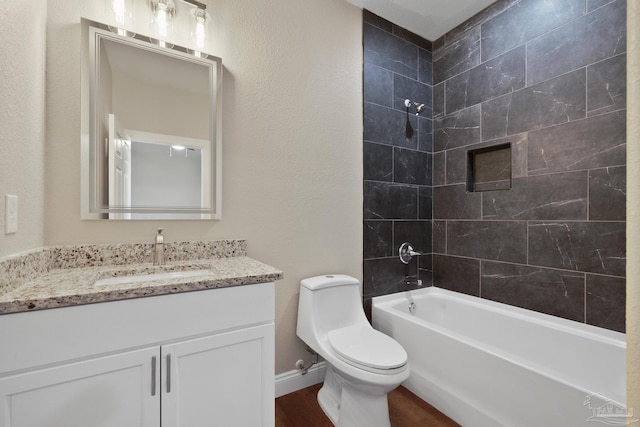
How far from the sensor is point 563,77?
1.79 metres

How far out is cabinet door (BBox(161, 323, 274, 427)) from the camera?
1.07 meters

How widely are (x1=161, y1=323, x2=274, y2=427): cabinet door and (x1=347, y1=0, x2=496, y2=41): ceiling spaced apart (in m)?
2.33

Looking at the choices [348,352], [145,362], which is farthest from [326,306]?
[145,362]

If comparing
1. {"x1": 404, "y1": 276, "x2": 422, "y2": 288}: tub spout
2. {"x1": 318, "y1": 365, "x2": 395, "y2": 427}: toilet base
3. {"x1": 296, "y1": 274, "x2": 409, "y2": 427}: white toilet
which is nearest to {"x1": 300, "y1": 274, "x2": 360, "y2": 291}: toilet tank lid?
{"x1": 296, "y1": 274, "x2": 409, "y2": 427}: white toilet

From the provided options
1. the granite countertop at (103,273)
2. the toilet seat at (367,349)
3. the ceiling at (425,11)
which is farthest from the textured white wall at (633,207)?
the ceiling at (425,11)

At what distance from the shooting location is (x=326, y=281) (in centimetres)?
187

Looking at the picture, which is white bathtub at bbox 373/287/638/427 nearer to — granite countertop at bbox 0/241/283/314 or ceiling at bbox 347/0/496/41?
granite countertop at bbox 0/241/283/314

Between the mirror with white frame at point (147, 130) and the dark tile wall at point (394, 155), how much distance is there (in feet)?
3.75

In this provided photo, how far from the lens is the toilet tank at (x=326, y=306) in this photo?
179 cm

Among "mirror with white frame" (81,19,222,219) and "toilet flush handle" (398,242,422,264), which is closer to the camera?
"mirror with white frame" (81,19,222,219)

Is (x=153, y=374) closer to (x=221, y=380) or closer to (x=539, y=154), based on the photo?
(x=221, y=380)

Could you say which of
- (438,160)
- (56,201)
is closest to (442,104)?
(438,160)

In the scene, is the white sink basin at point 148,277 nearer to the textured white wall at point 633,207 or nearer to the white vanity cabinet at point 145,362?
the white vanity cabinet at point 145,362

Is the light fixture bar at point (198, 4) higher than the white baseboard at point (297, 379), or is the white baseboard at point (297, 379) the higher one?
the light fixture bar at point (198, 4)
